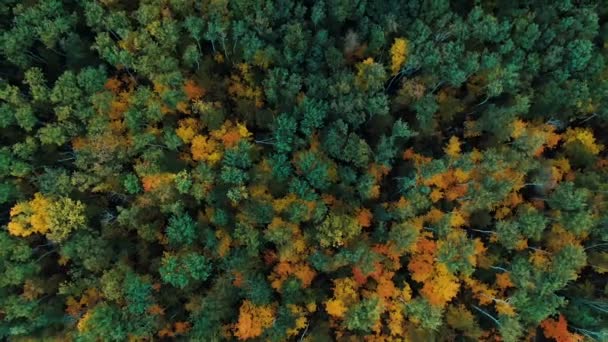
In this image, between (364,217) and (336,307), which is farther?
(364,217)

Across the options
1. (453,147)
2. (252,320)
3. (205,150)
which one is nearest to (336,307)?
(252,320)

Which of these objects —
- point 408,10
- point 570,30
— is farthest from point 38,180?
point 570,30

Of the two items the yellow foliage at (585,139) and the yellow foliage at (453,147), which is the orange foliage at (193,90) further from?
the yellow foliage at (585,139)

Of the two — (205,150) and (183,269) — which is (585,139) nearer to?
(205,150)

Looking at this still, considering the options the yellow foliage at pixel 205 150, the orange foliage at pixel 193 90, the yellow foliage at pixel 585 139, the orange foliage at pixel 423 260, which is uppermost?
the orange foliage at pixel 193 90

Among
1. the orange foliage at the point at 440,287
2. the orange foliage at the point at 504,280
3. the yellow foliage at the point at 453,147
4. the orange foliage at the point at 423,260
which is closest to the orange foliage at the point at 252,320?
the orange foliage at the point at 423,260

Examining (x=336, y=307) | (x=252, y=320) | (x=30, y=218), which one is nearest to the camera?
(x=252, y=320)

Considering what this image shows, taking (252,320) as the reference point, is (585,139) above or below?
above


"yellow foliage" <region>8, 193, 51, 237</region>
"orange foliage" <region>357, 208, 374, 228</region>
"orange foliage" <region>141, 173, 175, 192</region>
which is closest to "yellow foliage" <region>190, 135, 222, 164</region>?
"orange foliage" <region>141, 173, 175, 192</region>
